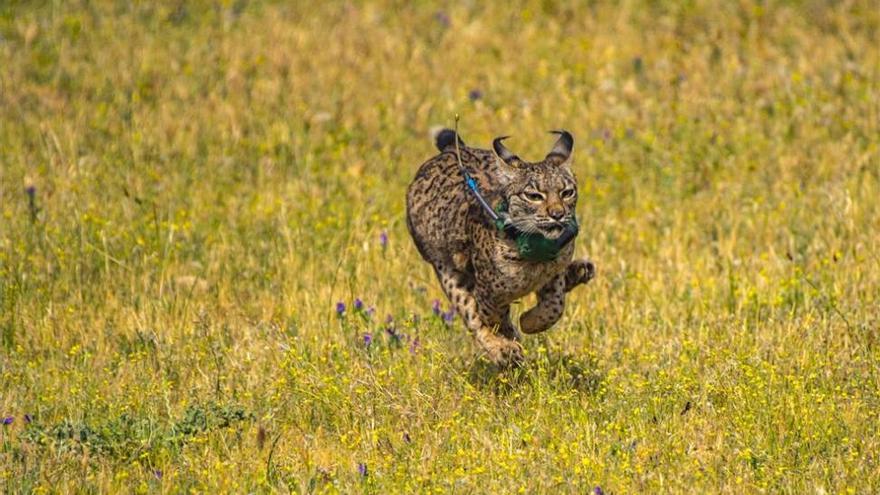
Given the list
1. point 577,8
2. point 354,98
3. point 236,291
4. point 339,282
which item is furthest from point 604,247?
point 577,8

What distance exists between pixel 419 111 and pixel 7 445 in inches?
254

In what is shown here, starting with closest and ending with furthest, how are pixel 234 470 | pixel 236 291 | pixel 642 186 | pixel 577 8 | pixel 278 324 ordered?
pixel 234 470
pixel 278 324
pixel 236 291
pixel 642 186
pixel 577 8

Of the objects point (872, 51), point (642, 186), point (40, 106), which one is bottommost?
point (40, 106)

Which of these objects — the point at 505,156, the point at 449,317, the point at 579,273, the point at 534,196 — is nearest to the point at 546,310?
the point at 579,273

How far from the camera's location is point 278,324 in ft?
28.3

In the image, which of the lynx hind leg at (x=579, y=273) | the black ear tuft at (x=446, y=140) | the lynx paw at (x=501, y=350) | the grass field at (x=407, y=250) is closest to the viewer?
the grass field at (x=407, y=250)

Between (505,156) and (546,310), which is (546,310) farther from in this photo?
(505,156)

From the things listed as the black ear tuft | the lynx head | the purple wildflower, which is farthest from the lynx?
the purple wildflower

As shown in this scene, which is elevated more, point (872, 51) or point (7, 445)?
point (872, 51)

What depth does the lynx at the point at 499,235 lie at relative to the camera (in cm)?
715

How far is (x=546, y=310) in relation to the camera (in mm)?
7512

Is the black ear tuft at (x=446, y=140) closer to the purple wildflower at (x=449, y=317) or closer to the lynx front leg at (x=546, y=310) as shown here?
the purple wildflower at (x=449, y=317)

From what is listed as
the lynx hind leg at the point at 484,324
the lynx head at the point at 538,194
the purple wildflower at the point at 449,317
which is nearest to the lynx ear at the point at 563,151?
the lynx head at the point at 538,194

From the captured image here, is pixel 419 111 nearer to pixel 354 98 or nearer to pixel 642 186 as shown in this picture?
pixel 354 98
